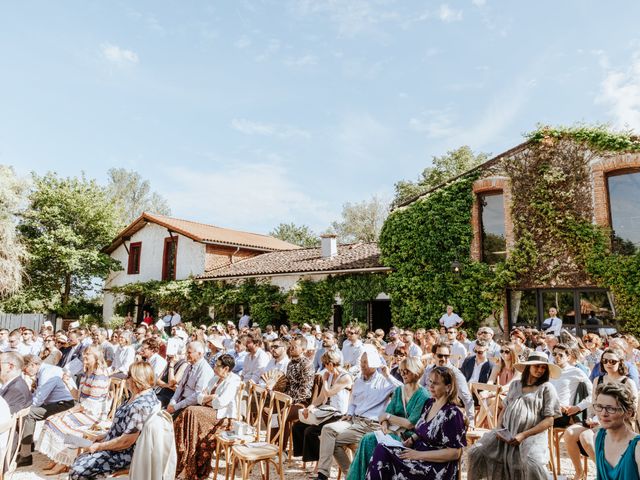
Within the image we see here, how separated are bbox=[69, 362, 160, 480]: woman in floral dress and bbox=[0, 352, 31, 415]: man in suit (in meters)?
1.58

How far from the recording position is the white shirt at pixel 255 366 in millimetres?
7953

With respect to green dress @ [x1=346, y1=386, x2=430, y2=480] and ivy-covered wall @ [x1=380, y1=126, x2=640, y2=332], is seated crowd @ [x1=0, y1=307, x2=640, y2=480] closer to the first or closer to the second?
green dress @ [x1=346, y1=386, x2=430, y2=480]

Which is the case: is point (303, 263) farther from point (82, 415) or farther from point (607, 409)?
point (607, 409)

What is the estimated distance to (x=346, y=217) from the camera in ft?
136

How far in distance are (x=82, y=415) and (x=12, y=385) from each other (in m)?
1.12

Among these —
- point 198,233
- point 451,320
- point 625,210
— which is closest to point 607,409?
point 451,320

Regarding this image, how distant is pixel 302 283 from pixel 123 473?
14094 millimetres

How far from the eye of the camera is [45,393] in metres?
6.40

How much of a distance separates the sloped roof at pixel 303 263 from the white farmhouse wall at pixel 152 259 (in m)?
1.21

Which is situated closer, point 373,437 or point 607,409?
point 607,409

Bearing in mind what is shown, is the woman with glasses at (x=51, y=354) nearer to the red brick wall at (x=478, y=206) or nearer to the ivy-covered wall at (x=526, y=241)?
the ivy-covered wall at (x=526, y=241)

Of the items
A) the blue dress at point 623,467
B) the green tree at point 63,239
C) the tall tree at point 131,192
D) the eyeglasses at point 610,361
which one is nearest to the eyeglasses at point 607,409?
the blue dress at point 623,467

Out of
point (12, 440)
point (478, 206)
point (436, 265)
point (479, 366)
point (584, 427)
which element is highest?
point (478, 206)

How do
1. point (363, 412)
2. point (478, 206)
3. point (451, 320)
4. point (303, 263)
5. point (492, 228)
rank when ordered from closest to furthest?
1. point (363, 412)
2. point (451, 320)
3. point (492, 228)
4. point (478, 206)
5. point (303, 263)
